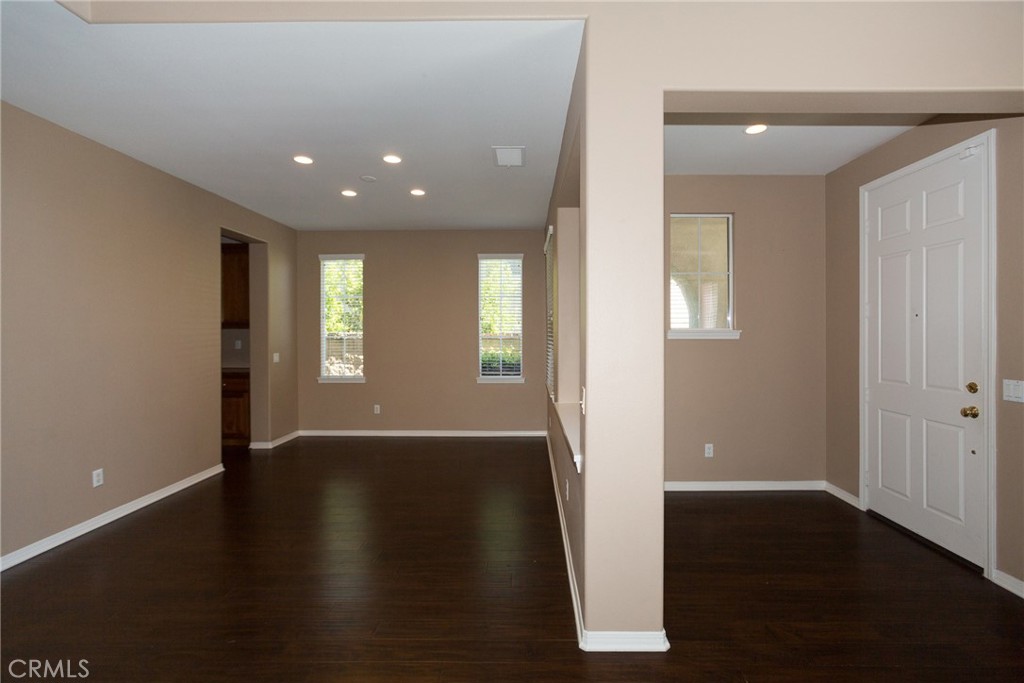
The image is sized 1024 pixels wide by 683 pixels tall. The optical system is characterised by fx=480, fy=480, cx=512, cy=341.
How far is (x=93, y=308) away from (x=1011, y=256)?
5.81 meters

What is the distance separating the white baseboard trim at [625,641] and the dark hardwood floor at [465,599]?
0.03 metres

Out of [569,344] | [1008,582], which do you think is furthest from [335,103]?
[1008,582]

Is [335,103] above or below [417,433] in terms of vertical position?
above

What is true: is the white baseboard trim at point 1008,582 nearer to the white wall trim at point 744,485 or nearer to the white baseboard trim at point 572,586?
the white wall trim at point 744,485

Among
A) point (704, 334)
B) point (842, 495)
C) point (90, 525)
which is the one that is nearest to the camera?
point (90, 525)

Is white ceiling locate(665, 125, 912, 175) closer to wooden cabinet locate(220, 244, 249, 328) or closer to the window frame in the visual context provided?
the window frame

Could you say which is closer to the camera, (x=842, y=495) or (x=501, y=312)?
(x=842, y=495)

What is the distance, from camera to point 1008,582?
2617 mm

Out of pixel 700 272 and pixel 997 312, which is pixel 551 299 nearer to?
pixel 700 272

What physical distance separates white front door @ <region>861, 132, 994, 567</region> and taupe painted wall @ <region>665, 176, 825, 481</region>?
0.49 metres

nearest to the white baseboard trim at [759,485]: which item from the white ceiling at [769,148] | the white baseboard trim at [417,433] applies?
the white baseboard trim at [417,433]

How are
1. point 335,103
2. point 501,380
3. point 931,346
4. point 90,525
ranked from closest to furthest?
point 335,103
point 931,346
point 90,525
point 501,380

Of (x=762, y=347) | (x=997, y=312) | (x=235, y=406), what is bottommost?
(x=235, y=406)

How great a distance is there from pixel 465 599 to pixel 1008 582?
2.96 m
